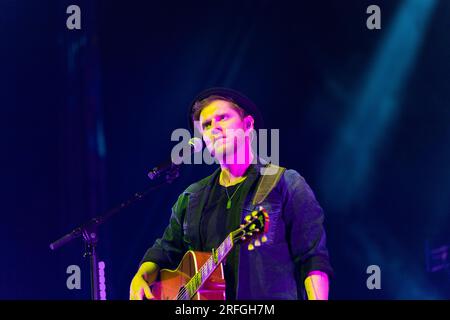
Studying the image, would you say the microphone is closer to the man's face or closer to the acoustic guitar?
the man's face

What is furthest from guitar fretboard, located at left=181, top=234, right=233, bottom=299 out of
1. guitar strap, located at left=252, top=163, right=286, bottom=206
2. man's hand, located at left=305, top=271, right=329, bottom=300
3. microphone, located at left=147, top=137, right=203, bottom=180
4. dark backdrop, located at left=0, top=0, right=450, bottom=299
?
dark backdrop, located at left=0, top=0, right=450, bottom=299

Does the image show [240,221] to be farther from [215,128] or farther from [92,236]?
[92,236]

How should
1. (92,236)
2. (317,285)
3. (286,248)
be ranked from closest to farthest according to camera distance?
(317,285), (286,248), (92,236)

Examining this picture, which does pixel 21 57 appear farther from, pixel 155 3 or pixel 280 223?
pixel 280 223

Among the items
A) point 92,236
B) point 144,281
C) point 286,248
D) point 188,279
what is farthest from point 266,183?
point 92,236

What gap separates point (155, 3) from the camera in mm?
5371

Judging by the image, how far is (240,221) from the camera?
333 cm

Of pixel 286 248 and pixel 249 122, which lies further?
pixel 249 122

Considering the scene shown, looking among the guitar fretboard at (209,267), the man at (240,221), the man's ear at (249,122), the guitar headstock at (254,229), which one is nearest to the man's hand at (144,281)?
the man at (240,221)

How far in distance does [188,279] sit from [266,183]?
0.66m

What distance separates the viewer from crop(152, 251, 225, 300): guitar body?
3.14 metres

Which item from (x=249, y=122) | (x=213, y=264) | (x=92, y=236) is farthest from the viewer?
(x=92, y=236)
